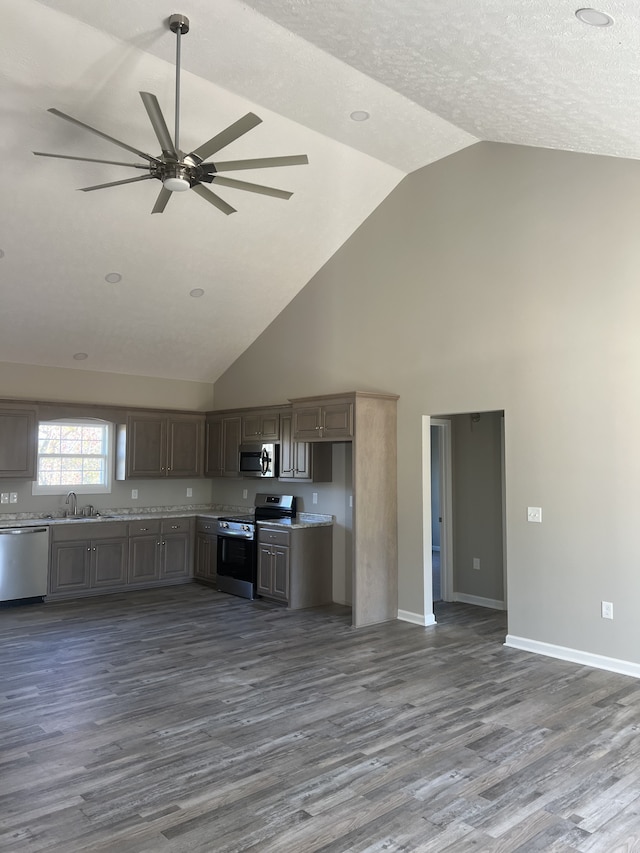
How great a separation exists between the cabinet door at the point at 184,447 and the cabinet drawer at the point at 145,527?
778mm

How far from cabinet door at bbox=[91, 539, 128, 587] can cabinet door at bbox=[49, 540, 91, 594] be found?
8 cm

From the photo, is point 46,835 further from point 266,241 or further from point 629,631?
point 266,241

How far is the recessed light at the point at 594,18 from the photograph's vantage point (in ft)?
8.55

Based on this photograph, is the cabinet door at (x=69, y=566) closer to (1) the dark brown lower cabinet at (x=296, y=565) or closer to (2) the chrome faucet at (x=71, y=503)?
(2) the chrome faucet at (x=71, y=503)

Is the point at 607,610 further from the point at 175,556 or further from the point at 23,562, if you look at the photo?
the point at 23,562

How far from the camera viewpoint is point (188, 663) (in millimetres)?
4871

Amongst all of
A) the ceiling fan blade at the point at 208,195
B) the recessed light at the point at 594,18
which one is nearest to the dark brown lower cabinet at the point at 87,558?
the ceiling fan blade at the point at 208,195

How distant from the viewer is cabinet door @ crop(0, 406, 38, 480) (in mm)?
6891

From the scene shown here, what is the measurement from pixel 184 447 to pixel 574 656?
17.6 ft

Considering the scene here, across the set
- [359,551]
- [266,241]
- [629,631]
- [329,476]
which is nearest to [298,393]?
[329,476]

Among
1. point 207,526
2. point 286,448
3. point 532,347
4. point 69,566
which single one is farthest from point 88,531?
point 532,347

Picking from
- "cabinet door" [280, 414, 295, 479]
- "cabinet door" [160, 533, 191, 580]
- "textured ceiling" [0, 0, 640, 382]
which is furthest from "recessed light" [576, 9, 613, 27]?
"cabinet door" [160, 533, 191, 580]

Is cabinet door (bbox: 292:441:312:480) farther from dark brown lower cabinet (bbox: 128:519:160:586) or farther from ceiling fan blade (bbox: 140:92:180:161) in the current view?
ceiling fan blade (bbox: 140:92:180:161)

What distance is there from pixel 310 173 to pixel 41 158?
2.35m
